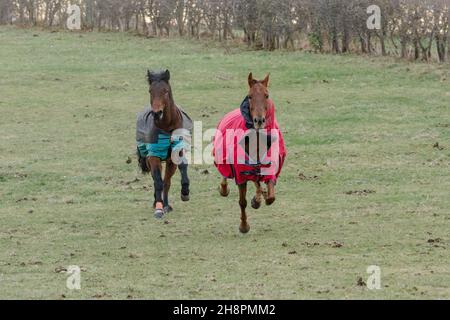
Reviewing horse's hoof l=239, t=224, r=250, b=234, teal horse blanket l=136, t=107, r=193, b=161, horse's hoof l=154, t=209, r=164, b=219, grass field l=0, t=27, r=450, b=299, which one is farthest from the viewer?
horse's hoof l=154, t=209, r=164, b=219

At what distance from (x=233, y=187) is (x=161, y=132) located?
289cm

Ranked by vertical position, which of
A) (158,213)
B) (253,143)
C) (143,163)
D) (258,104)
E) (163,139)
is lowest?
(158,213)

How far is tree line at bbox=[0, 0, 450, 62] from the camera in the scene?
88.1 ft

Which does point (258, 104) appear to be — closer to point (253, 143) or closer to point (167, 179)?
point (253, 143)

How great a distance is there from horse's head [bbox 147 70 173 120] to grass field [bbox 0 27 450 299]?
1.57m

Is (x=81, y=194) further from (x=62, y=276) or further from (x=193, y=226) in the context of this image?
(x=62, y=276)

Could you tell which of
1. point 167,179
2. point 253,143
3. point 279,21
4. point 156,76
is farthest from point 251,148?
point 279,21

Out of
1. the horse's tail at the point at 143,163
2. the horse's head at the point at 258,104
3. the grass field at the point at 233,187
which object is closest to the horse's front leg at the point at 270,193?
the grass field at the point at 233,187

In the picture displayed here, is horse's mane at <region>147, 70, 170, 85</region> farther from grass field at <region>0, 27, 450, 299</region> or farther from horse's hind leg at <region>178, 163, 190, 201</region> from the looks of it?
grass field at <region>0, 27, 450, 299</region>

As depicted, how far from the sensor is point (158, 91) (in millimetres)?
13266

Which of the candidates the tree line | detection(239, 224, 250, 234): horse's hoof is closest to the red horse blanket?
detection(239, 224, 250, 234): horse's hoof

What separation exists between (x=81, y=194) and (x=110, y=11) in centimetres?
1944

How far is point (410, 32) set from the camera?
27.0 metres
